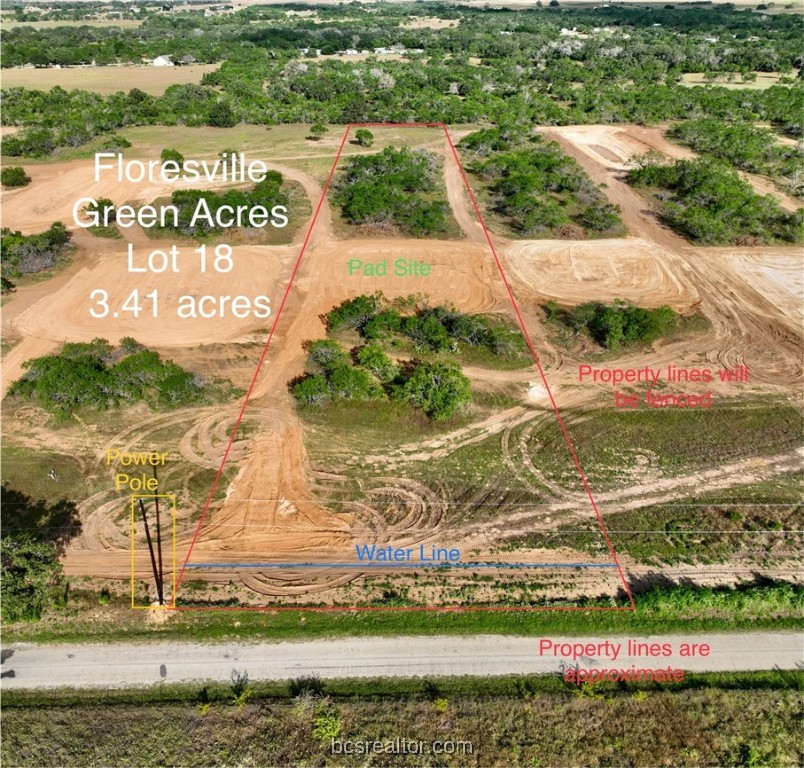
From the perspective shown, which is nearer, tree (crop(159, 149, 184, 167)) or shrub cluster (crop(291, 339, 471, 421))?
shrub cluster (crop(291, 339, 471, 421))

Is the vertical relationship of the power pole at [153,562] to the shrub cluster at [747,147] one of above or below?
below

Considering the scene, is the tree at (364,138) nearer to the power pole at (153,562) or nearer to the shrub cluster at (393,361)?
the shrub cluster at (393,361)

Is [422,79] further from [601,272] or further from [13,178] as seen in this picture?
[601,272]

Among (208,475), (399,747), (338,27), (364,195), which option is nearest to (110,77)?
(338,27)

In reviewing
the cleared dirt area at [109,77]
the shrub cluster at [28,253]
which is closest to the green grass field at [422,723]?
the shrub cluster at [28,253]

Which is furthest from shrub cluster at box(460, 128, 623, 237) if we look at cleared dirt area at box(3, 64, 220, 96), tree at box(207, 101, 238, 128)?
cleared dirt area at box(3, 64, 220, 96)

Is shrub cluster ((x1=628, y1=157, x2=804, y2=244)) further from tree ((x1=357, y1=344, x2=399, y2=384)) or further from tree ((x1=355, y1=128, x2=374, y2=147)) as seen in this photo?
tree ((x1=355, y1=128, x2=374, y2=147))

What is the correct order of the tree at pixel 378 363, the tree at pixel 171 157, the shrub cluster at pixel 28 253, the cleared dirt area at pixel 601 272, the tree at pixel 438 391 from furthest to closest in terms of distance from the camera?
the tree at pixel 171 157 → the shrub cluster at pixel 28 253 → the cleared dirt area at pixel 601 272 → the tree at pixel 378 363 → the tree at pixel 438 391

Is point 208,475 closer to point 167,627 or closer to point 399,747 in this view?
point 167,627
